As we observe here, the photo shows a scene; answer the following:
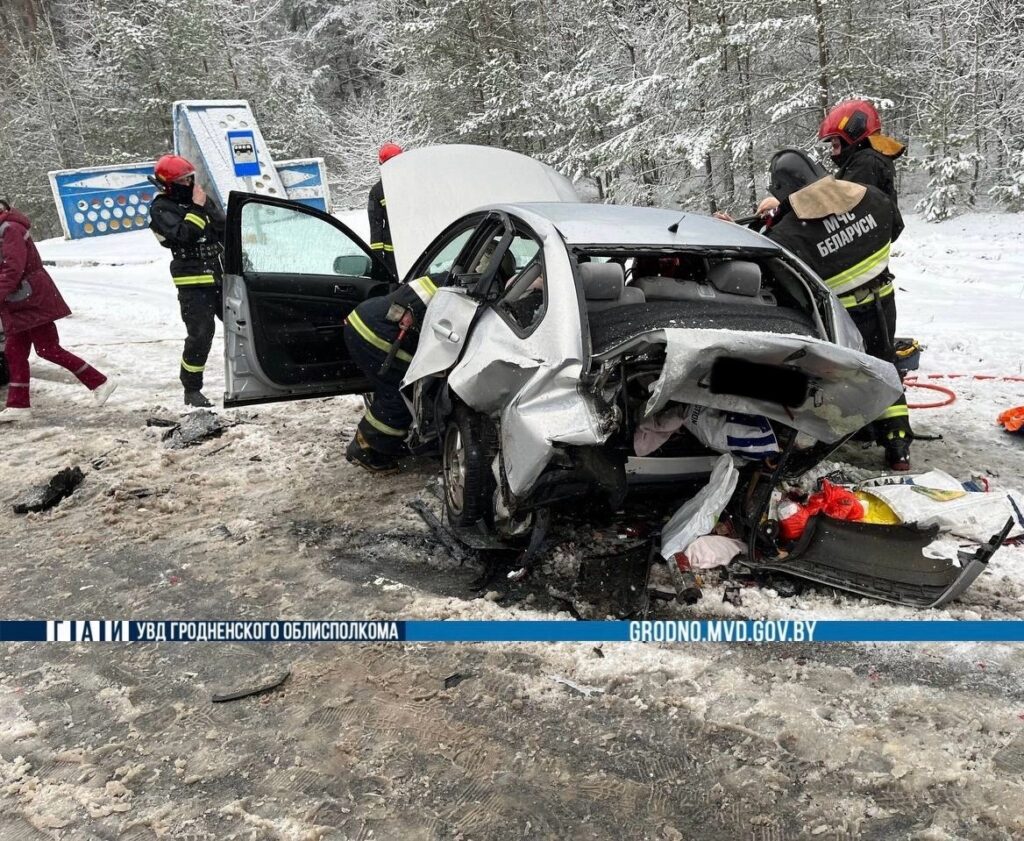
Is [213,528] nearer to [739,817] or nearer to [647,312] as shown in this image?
[647,312]

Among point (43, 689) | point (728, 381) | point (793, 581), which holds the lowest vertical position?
point (793, 581)

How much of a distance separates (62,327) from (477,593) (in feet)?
29.0

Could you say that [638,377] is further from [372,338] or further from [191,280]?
[191,280]

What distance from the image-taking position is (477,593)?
333cm

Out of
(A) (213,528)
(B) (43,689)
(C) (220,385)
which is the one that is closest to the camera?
(B) (43,689)

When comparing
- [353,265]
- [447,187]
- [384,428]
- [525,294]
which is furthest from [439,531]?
[447,187]

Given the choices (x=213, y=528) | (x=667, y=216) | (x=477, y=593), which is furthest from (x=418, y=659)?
(x=667, y=216)

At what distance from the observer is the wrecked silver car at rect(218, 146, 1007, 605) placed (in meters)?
2.85

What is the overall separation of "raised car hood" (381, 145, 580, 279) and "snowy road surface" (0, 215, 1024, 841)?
2453 mm

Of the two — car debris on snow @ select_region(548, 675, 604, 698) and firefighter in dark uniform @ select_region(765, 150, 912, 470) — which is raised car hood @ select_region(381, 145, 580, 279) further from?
car debris on snow @ select_region(548, 675, 604, 698)

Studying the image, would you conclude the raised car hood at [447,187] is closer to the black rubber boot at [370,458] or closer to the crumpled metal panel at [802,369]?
the black rubber boot at [370,458]

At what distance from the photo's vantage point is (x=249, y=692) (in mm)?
2699

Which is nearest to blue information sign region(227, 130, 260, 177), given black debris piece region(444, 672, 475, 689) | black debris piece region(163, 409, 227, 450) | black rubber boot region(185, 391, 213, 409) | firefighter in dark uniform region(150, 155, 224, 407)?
firefighter in dark uniform region(150, 155, 224, 407)

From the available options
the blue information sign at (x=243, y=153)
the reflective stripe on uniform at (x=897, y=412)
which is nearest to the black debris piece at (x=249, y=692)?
the reflective stripe on uniform at (x=897, y=412)
